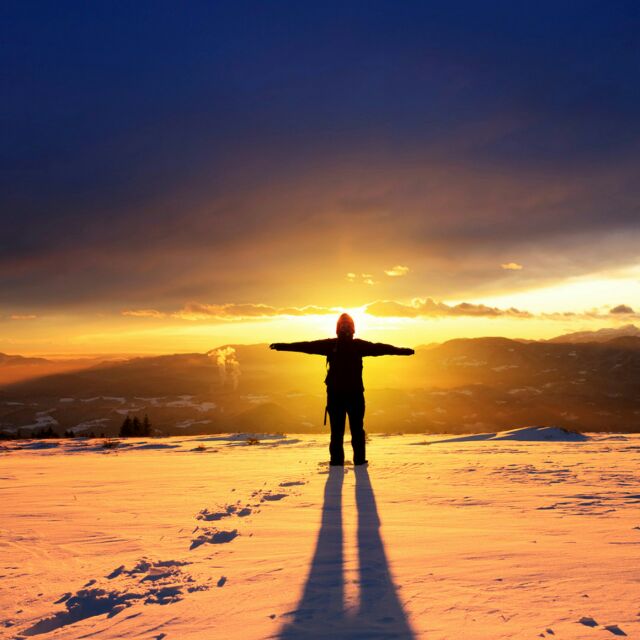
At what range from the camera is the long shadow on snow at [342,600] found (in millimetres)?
2764

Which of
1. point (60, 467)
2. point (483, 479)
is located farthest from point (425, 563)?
point (60, 467)

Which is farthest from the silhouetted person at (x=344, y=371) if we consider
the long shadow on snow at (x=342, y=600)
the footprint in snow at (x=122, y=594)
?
the footprint in snow at (x=122, y=594)

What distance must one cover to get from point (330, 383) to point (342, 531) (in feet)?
19.9

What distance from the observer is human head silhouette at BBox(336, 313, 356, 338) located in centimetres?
1125

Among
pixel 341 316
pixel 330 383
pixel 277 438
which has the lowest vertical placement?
pixel 277 438

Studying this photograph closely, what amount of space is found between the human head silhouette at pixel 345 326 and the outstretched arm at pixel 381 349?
0.34 m

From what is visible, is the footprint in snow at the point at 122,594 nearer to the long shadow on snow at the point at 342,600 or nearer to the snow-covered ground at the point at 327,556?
the snow-covered ground at the point at 327,556

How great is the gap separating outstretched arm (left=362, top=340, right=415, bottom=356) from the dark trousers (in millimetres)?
826

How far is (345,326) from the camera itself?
11.3 meters

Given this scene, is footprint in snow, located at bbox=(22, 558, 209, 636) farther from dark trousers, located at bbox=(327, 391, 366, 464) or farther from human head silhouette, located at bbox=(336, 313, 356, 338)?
human head silhouette, located at bbox=(336, 313, 356, 338)

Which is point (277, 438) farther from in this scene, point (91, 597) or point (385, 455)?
point (91, 597)

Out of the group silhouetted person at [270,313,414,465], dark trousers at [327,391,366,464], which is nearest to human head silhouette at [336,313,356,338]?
silhouetted person at [270,313,414,465]

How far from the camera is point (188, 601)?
129 inches

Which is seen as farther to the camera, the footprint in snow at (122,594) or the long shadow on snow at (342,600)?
the footprint in snow at (122,594)
